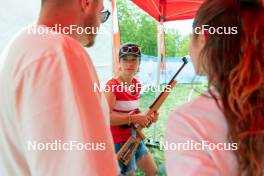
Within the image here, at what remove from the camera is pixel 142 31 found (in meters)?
4.09

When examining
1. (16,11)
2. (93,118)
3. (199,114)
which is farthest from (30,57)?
(16,11)

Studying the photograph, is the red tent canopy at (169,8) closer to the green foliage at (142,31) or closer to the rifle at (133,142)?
the green foliage at (142,31)

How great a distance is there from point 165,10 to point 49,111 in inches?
103

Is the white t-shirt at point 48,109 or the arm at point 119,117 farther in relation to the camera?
the arm at point 119,117

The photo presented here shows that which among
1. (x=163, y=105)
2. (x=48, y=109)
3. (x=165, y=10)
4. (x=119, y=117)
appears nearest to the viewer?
(x=48, y=109)

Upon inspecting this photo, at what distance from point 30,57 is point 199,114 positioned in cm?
30

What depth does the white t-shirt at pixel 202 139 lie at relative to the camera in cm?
53

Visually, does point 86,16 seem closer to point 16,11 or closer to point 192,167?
point 192,167

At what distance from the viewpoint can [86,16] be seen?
2.20 ft

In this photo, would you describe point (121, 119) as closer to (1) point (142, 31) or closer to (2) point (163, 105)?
(2) point (163, 105)

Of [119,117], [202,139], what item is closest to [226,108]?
[202,139]

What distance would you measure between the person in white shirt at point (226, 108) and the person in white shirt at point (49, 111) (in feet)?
0.48

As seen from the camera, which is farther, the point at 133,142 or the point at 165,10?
the point at 165,10

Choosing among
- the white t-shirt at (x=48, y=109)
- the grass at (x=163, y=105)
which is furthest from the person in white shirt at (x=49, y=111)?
the grass at (x=163, y=105)
